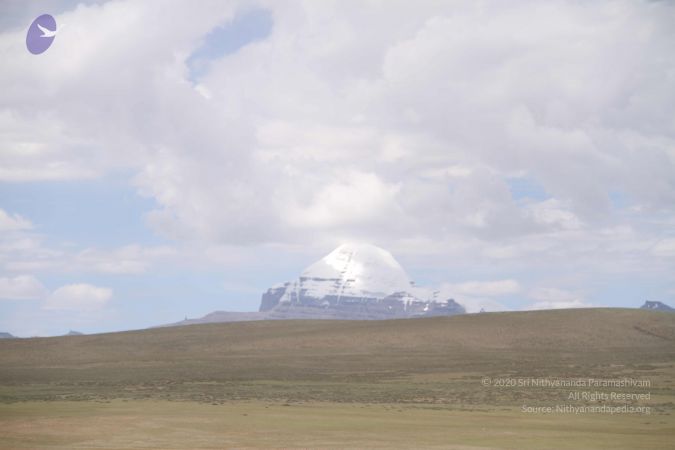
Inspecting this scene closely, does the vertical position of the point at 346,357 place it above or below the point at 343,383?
above

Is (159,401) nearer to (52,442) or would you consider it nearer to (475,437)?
(52,442)

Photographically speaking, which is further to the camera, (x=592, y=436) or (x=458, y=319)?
(x=458, y=319)

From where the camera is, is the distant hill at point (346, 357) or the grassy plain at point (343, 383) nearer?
the grassy plain at point (343, 383)

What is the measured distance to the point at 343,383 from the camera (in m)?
75.7

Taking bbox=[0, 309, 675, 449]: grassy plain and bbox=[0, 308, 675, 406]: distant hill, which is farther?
bbox=[0, 308, 675, 406]: distant hill

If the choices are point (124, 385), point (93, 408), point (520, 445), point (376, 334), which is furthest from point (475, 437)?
point (376, 334)

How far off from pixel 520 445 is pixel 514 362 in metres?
64.5

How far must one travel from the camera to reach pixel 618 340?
424 ft

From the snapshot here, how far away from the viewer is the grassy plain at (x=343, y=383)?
40.3 metres

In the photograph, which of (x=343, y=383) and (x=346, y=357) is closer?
(x=343, y=383)

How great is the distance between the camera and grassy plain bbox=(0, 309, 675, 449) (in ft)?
132

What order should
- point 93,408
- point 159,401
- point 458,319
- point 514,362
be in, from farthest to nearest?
point 458,319 → point 514,362 → point 159,401 → point 93,408

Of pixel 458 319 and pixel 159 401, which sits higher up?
pixel 458 319

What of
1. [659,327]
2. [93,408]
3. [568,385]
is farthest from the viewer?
[659,327]
